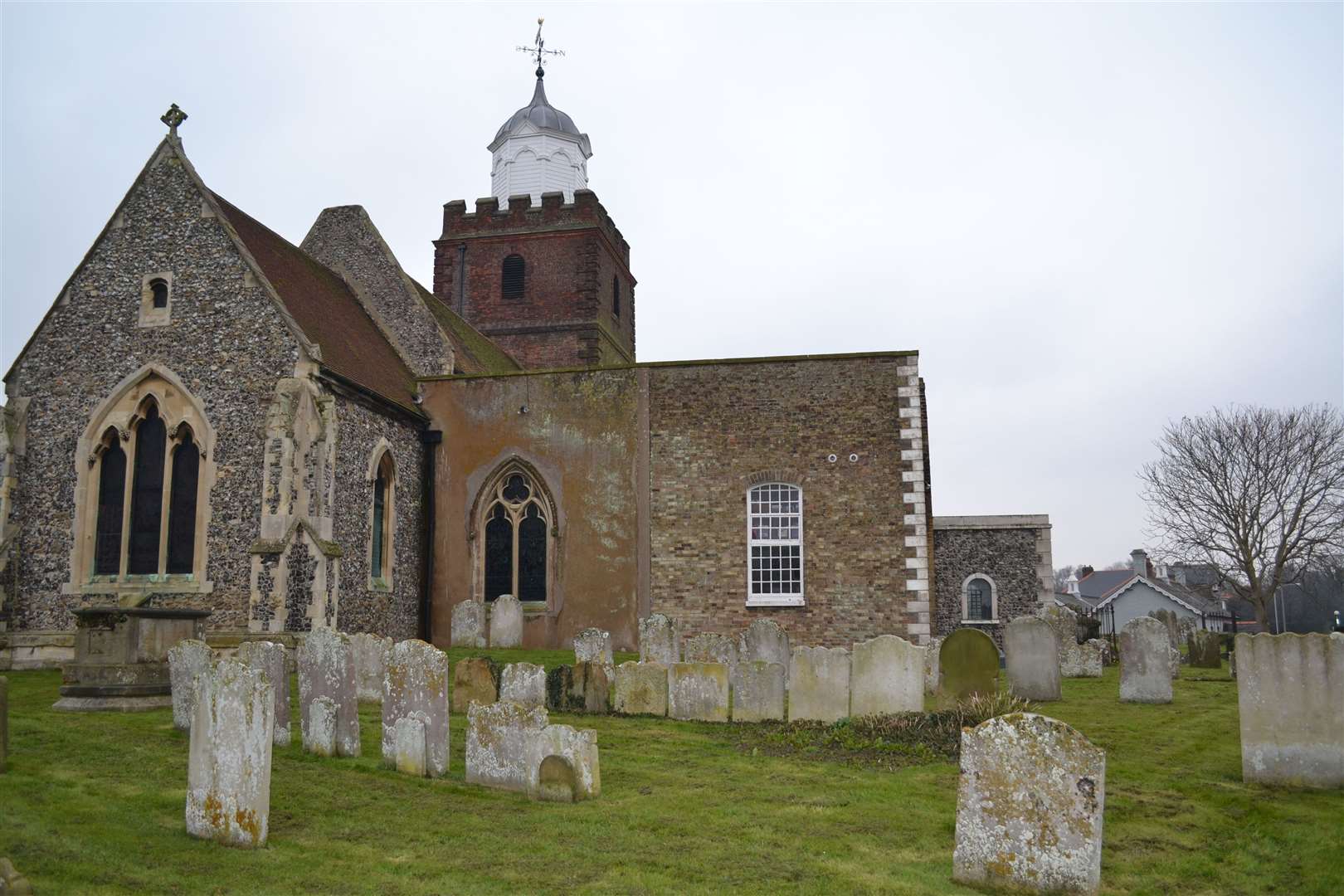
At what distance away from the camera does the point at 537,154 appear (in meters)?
36.6

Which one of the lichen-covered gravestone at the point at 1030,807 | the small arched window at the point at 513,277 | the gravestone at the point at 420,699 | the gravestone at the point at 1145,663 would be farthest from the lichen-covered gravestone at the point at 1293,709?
the small arched window at the point at 513,277

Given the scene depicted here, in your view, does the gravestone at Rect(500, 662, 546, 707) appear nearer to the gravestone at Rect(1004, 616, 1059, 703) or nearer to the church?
the church

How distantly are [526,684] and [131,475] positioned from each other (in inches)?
344

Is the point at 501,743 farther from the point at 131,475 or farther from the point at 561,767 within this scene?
the point at 131,475

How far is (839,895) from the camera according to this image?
244 inches

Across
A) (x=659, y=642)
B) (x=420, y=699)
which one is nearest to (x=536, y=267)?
(x=659, y=642)

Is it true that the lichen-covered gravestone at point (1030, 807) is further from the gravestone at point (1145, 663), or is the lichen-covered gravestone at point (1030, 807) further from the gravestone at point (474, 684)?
the gravestone at point (1145, 663)

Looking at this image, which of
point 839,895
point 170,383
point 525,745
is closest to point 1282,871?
point 839,895

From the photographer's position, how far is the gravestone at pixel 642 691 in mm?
13156

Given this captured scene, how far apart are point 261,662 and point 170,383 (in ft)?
30.3

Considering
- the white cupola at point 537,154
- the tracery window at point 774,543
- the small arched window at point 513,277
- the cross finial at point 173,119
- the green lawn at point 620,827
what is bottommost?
the green lawn at point 620,827

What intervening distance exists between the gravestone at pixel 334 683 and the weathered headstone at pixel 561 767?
7.27 feet

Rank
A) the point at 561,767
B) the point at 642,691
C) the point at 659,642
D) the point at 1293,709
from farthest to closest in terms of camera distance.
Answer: the point at 659,642, the point at 642,691, the point at 1293,709, the point at 561,767

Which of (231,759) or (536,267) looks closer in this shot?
(231,759)
